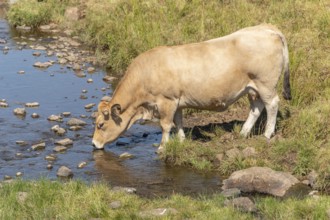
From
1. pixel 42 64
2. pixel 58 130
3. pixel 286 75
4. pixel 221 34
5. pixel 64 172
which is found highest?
pixel 286 75

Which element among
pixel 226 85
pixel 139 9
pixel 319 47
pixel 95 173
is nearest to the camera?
pixel 95 173

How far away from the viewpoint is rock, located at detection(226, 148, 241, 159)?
11.0 meters

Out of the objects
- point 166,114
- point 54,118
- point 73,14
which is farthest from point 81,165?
point 73,14

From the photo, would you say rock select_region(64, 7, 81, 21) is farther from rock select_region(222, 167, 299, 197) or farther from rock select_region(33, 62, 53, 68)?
rock select_region(222, 167, 299, 197)

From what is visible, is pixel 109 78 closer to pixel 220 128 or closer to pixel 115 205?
pixel 220 128

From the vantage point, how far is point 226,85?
11.8m

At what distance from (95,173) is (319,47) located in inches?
273

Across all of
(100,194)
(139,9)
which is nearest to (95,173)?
(100,194)

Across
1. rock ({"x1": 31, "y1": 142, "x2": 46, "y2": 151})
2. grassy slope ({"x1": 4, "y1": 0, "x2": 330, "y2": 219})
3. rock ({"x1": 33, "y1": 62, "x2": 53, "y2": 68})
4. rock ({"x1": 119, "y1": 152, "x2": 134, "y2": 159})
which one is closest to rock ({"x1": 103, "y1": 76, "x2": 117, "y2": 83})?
grassy slope ({"x1": 4, "y1": 0, "x2": 330, "y2": 219})

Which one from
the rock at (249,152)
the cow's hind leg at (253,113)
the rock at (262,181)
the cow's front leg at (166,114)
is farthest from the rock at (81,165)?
the cow's hind leg at (253,113)

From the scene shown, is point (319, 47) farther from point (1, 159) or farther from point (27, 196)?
point (27, 196)

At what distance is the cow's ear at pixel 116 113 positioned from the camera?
1192cm

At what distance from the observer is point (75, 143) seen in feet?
41.1

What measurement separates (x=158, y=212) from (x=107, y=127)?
4234 millimetres
